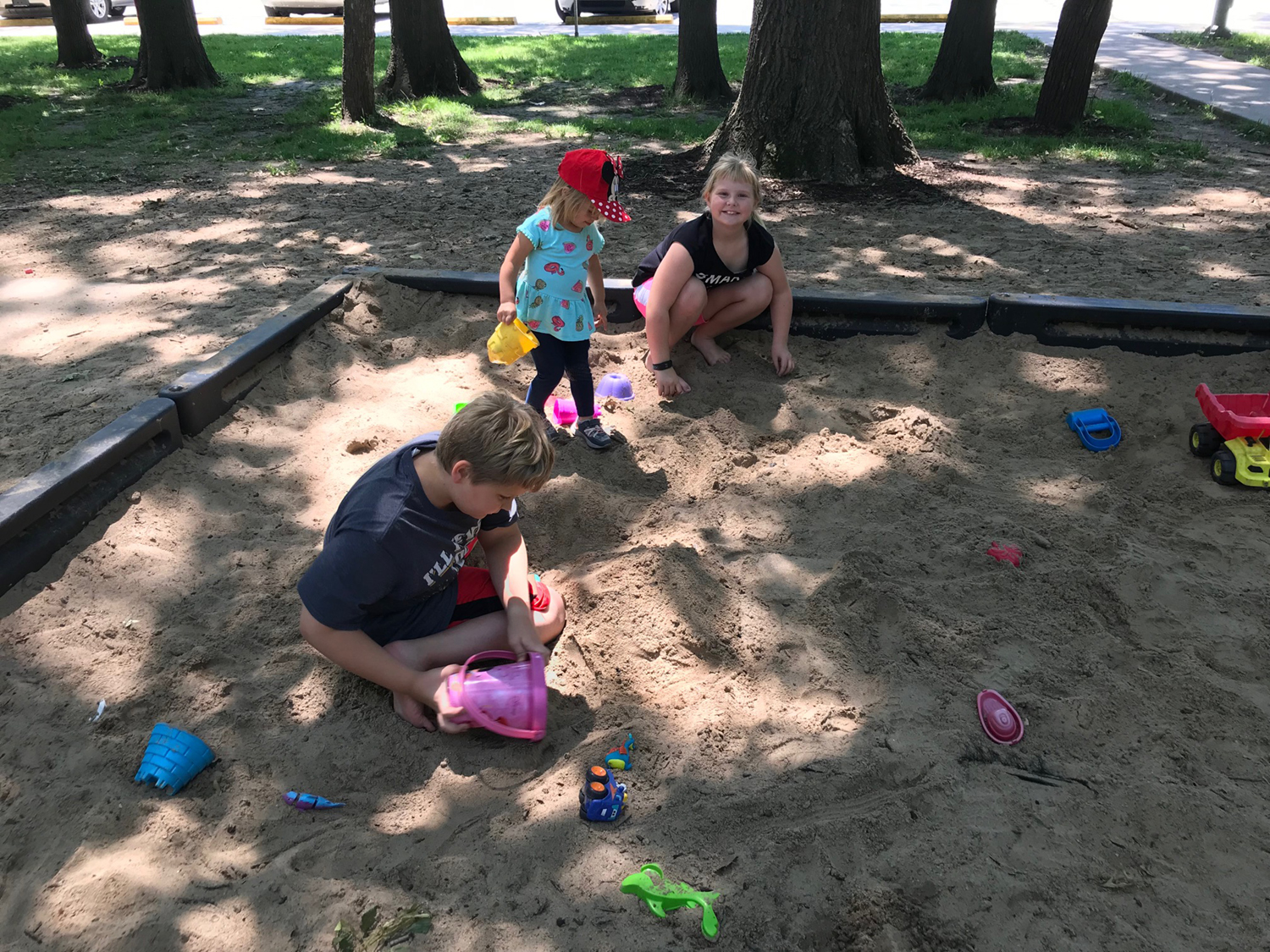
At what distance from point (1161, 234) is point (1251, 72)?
347 inches

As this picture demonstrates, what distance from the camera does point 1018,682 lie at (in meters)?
2.27

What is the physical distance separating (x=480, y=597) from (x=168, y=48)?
1080 cm

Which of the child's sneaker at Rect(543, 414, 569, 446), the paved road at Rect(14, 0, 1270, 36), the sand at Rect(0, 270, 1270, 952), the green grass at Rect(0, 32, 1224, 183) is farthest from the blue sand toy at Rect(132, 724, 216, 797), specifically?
the paved road at Rect(14, 0, 1270, 36)

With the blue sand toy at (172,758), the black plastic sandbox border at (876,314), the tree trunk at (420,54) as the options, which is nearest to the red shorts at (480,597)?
the blue sand toy at (172,758)

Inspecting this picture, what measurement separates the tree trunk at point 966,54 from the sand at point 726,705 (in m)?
7.10

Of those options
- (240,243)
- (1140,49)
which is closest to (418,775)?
(240,243)

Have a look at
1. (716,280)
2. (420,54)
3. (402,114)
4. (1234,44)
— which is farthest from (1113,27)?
(716,280)

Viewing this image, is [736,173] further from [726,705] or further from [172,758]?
[172,758]

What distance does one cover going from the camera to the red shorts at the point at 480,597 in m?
2.50

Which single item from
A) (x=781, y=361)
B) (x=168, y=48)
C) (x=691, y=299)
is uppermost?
(x=168, y=48)

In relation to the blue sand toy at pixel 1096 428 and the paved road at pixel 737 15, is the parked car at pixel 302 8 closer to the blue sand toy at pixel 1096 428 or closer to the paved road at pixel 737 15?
the paved road at pixel 737 15

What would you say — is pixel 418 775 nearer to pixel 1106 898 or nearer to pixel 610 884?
pixel 610 884

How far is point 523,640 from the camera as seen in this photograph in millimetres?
2338

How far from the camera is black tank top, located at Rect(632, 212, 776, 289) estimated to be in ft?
12.4
